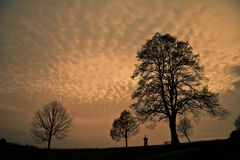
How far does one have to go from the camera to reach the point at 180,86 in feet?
86.4

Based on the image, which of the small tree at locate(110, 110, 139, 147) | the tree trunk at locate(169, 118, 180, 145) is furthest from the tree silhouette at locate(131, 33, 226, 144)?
the small tree at locate(110, 110, 139, 147)

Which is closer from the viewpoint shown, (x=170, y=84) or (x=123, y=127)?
(x=170, y=84)

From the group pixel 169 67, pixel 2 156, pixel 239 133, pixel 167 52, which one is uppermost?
pixel 167 52

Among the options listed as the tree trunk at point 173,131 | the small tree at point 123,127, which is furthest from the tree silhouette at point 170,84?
the small tree at point 123,127

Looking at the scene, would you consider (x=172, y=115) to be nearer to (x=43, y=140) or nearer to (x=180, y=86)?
(x=180, y=86)

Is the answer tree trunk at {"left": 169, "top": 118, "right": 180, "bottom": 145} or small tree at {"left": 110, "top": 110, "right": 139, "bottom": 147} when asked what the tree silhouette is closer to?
tree trunk at {"left": 169, "top": 118, "right": 180, "bottom": 145}

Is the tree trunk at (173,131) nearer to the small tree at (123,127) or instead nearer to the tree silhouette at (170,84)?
the tree silhouette at (170,84)

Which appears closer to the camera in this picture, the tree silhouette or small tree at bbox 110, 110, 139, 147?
the tree silhouette

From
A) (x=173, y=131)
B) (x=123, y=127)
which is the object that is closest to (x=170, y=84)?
(x=173, y=131)

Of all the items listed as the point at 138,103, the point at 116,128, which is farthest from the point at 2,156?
the point at 116,128

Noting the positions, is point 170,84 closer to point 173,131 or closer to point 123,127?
point 173,131

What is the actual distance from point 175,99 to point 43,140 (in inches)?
1454

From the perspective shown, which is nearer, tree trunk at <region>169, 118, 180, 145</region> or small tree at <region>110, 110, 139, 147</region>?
tree trunk at <region>169, 118, 180, 145</region>

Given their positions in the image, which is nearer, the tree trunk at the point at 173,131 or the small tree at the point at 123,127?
the tree trunk at the point at 173,131
